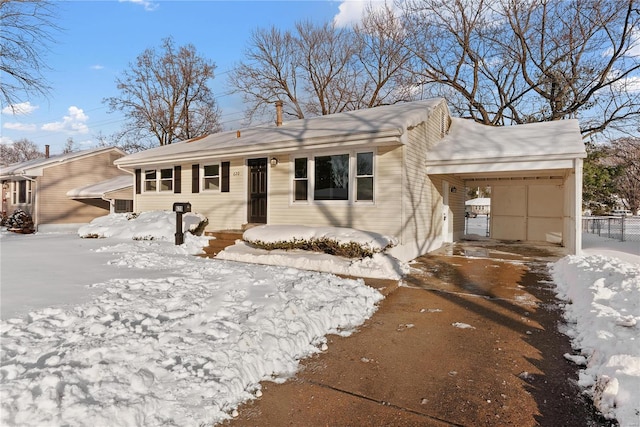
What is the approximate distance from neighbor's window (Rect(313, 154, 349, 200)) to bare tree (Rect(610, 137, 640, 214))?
22896mm

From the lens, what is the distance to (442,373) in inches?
131

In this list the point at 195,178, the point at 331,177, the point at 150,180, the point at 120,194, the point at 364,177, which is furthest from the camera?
the point at 120,194

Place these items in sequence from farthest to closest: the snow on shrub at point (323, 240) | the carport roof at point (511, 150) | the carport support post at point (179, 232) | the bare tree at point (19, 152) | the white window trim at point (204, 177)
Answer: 1. the bare tree at point (19, 152)
2. the white window trim at point (204, 177)
3. the carport support post at point (179, 232)
4. the carport roof at point (511, 150)
5. the snow on shrub at point (323, 240)

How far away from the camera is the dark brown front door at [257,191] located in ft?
35.6

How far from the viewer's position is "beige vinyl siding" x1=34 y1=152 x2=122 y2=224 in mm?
17859

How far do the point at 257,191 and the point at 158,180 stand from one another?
15.9 ft

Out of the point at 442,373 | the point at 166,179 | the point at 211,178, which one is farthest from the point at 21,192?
the point at 442,373

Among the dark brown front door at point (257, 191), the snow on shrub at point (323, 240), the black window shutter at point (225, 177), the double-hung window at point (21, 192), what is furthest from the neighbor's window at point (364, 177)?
the double-hung window at point (21, 192)

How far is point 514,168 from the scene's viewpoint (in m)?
9.23

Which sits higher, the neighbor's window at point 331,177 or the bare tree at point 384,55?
the bare tree at point 384,55

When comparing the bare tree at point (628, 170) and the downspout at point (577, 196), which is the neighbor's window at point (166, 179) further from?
the bare tree at point (628, 170)

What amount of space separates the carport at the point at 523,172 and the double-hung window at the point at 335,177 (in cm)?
235

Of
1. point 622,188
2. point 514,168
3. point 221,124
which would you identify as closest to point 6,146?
point 221,124

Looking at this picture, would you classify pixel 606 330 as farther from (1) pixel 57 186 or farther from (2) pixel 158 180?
(1) pixel 57 186
